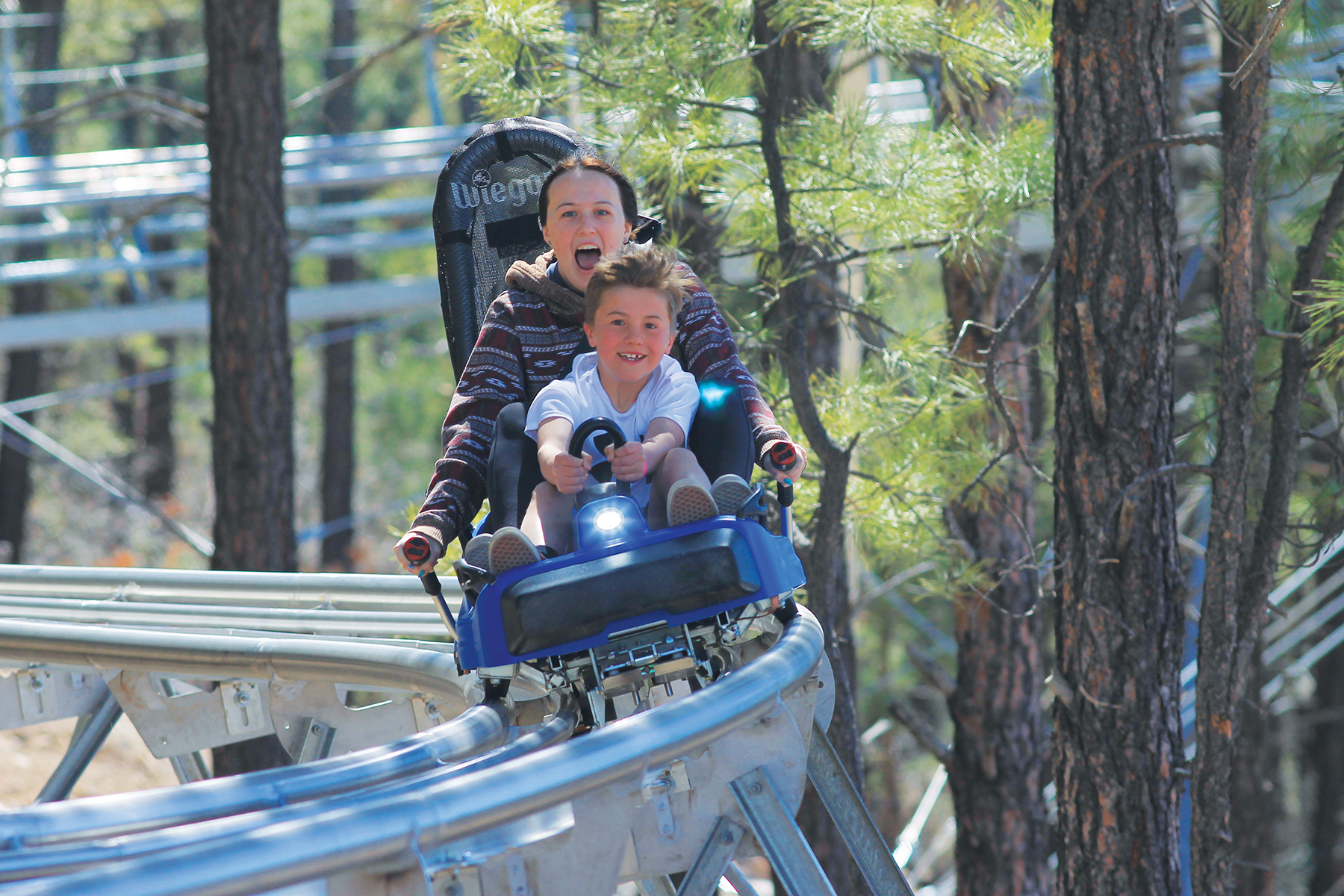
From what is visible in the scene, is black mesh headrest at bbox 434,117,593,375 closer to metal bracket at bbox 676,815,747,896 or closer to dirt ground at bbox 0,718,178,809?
metal bracket at bbox 676,815,747,896

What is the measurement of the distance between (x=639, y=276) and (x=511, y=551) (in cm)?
57

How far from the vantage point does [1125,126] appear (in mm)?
2699

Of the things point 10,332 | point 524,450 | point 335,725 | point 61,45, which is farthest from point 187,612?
point 61,45

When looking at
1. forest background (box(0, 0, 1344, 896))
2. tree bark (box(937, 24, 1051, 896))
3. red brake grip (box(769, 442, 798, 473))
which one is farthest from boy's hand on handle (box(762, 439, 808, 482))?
tree bark (box(937, 24, 1051, 896))

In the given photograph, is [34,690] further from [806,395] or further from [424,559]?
[806,395]

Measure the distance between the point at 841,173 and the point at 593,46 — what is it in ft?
2.81

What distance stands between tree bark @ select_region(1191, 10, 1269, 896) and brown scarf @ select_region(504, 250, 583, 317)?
1.45 metres

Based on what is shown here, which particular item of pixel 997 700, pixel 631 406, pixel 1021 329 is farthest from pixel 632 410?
pixel 1021 329

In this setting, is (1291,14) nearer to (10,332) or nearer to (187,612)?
(187,612)

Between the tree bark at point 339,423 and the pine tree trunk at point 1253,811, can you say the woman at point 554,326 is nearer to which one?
the pine tree trunk at point 1253,811

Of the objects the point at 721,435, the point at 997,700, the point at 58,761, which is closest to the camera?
the point at 721,435

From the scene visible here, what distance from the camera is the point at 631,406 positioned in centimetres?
237

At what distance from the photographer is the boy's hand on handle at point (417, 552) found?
7.18 ft

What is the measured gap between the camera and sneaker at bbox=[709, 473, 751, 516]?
2.14 metres
